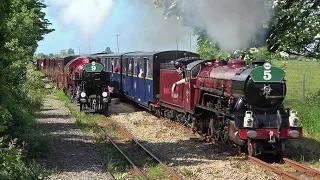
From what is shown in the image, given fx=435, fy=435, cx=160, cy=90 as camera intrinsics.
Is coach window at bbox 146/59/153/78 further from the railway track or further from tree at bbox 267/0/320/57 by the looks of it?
the railway track

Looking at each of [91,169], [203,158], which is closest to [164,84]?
[203,158]

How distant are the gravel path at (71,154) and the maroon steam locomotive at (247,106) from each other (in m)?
3.24

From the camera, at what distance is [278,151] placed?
10.6m

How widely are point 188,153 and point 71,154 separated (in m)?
3.08

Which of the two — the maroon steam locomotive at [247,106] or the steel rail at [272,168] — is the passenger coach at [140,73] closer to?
the maroon steam locomotive at [247,106]

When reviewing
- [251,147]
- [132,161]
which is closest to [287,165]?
[251,147]

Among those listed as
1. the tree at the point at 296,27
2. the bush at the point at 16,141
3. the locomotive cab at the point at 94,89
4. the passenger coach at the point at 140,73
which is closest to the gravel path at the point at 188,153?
the passenger coach at the point at 140,73

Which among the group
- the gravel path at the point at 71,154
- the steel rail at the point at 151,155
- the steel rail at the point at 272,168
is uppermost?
the steel rail at the point at 272,168

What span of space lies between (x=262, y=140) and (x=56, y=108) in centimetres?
1363

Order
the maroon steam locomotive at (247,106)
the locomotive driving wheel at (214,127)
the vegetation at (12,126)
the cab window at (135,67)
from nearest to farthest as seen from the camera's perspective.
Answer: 1. the vegetation at (12,126)
2. the maroon steam locomotive at (247,106)
3. the locomotive driving wheel at (214,127)
4. the cab window at (135,67)

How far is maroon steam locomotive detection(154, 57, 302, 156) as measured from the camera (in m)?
10.3

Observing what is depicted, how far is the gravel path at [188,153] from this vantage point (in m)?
9.27

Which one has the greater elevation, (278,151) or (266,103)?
(266,103)

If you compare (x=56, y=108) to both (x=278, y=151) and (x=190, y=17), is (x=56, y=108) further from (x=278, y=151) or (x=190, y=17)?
(x=278, y=151)
